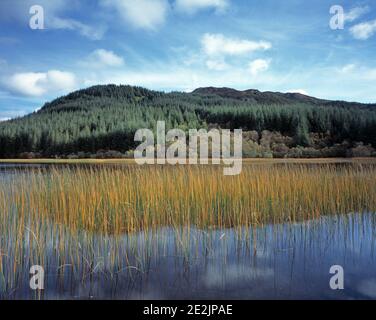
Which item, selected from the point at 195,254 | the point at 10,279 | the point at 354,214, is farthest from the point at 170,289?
the point at 354,214

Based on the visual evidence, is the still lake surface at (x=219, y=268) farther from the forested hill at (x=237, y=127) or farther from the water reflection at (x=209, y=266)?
the forested hill at (x=237, y=127)

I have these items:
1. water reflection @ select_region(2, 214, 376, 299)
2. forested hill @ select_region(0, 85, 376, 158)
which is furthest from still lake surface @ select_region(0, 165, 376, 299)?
forested hill @ select_region(0, 85, 376, 158)

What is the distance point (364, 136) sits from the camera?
1526 inches

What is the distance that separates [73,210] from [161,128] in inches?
1722

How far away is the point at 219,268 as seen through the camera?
4.52 meters

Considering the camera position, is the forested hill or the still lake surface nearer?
the still lake surface

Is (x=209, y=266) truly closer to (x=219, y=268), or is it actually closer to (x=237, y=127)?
(x=219, y=268)

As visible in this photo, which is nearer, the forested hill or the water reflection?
the water reflection

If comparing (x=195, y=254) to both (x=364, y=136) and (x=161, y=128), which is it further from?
(x=161, y=128)

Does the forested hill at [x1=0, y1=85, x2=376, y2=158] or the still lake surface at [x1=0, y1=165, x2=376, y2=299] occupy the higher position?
the forested hill at [x1=0, y1=85, x2=376, y2=158]

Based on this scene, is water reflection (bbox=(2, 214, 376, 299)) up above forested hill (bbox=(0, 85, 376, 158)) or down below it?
below

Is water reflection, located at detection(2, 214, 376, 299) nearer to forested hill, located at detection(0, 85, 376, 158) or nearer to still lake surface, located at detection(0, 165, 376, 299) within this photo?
still lake surface, located at detection(0, 165, 376, 299)

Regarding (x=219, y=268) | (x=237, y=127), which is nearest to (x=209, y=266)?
(x=219, y=268)

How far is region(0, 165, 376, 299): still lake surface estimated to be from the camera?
3977mm
